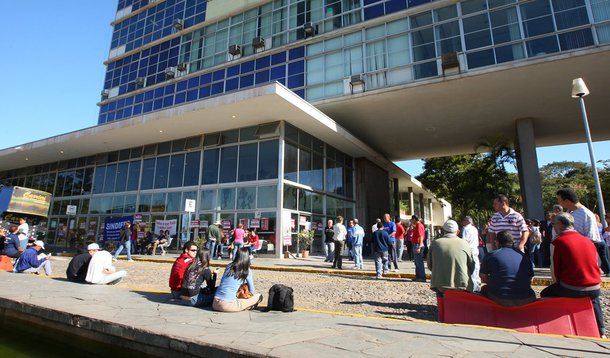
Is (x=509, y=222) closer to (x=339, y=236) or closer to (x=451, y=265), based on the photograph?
(x=451, y=265)

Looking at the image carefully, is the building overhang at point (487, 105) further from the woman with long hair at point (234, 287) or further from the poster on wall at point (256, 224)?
the woman with long hair at point (234, 287)

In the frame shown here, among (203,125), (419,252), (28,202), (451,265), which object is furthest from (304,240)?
(28,202)

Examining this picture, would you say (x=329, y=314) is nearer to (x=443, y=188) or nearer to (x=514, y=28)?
(x=514, y=28)

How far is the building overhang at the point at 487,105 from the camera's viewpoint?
581 inches

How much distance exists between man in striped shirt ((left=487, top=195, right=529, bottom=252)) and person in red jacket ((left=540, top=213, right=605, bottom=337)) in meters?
1.39

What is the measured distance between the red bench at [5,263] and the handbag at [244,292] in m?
9.05

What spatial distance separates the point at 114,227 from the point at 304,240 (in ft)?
40.6

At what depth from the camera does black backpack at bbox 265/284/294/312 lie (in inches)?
208

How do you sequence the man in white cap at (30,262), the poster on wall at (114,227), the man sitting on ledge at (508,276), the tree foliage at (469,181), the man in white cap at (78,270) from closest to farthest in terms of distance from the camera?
the man sitting on ledge at (508,276), the man in white cap at (78,270), the man in white cap at (30,262), the tree foliage at (469,181), the poster on wall at (114,227)

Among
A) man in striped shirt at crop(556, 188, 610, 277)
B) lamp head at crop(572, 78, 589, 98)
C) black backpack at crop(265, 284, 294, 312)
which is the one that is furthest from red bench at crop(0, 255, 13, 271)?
lamp head at crop(572, 78, 589, 98)

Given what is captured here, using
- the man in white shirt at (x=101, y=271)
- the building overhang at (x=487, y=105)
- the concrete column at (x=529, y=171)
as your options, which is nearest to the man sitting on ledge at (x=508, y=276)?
the man in white shirt at (x=101, y=271)

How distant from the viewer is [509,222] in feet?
19.3

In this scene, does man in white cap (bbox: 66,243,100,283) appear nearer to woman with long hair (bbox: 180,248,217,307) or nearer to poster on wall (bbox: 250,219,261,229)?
woman with long hair (bbox: 180,248,217,307)

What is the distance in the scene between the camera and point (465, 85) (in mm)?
16109
